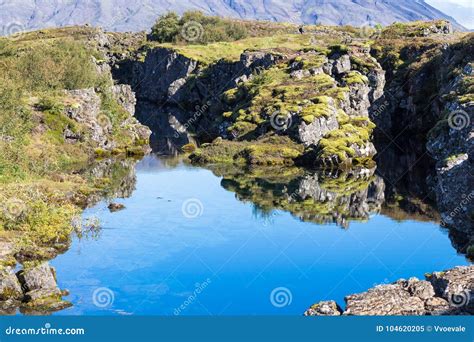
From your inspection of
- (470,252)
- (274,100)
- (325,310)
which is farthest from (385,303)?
(274,100)

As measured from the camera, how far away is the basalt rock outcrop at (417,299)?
29966mm

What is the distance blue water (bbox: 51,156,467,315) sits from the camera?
37.4m

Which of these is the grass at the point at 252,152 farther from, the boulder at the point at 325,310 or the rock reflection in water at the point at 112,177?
the boulder at the point at 325,310

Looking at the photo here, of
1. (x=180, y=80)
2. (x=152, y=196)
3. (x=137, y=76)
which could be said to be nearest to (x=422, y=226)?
(x=152, y=196)

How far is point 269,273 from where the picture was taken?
141ft

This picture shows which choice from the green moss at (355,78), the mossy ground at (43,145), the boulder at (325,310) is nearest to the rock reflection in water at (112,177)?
the mossy ground at (43,145)

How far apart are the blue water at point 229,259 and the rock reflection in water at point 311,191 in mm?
2487

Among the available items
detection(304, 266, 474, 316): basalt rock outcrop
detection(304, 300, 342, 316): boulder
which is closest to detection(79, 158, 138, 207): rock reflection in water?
detection(304, 300, 342, 316): boulder

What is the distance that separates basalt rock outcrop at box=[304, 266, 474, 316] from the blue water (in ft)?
14.1

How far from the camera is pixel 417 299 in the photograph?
31453 mm

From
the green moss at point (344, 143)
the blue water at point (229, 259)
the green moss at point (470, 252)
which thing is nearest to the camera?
the blue water at point (229, 259)

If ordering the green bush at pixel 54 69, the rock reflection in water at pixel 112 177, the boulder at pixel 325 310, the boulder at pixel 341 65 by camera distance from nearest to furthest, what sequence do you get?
the boulder at pixel 325 310, the rock reflection in water at pixel 112 177, the green bush at pixel 54 69, the boulder at pixel 341 65

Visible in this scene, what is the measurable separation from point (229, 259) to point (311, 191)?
2816 centimetres

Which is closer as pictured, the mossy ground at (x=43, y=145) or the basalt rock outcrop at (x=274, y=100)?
the mossy ground at (x=43, y=145)
